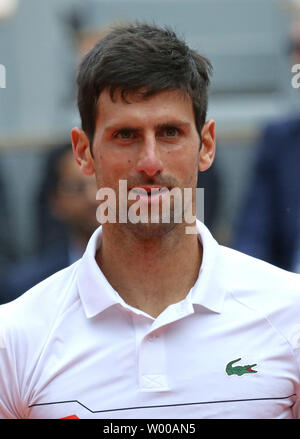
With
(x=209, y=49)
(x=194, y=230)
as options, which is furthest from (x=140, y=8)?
(x=194, y=230)

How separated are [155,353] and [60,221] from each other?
1.64m

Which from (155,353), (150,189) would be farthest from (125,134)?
(155,353)

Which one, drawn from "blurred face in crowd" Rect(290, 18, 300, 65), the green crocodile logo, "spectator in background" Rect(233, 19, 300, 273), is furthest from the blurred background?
the green crocodile logo

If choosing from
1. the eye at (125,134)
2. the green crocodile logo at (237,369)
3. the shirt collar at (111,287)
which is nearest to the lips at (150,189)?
the eye at (125,134)

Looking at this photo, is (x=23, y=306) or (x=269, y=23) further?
(x=269, y=23)

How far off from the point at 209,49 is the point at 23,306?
409cm

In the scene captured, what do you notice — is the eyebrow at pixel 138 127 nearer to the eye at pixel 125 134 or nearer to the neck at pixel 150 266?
the eye at pixel 125 134

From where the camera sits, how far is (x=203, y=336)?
9.21ft

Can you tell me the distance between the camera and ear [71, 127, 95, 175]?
2896 mm

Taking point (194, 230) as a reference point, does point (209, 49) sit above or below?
above

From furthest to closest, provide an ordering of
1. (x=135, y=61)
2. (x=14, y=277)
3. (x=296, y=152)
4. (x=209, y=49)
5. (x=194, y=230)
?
1. (x=209, y=49)
2. (x=296, y=152)
3. (x=14, y=277)
4. (x=194, y=230)
5. (x=135, y=61)

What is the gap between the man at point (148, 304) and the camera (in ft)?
8.95

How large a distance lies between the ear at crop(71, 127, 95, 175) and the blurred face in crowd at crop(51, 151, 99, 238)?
0.97m
